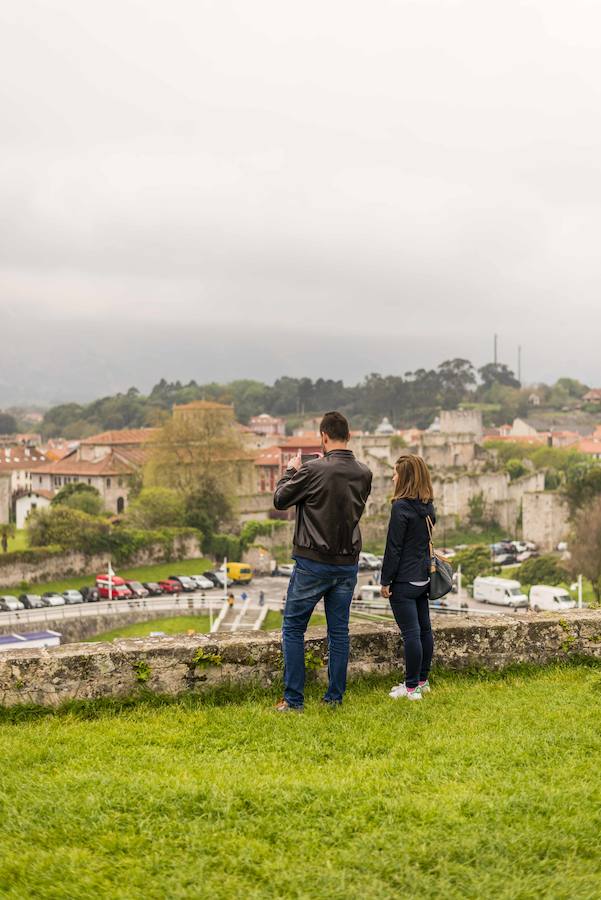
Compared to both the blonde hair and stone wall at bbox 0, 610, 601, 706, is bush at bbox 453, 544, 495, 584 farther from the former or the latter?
the blonde hair

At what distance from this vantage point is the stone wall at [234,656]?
5.36 metres

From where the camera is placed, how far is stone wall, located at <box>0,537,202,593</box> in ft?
133

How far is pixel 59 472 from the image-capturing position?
202 ft

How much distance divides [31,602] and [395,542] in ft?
112

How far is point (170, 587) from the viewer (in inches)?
1607

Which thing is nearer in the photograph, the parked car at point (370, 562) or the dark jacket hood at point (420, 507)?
the dark jacket hood at point (420, 507)

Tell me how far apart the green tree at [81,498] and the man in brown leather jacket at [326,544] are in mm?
46676

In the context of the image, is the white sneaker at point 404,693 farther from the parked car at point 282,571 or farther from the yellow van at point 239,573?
the parked car at point 282,571

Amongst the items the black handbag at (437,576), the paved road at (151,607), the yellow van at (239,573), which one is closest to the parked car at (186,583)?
the paved road at (151,607)

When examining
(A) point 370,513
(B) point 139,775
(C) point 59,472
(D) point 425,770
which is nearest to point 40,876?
(B) point 139,775

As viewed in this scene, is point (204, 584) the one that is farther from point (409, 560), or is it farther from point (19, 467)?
point (409, 560)

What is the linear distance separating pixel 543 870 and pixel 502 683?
2856 millimetres

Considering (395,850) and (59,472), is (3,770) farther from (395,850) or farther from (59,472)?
(59,472)

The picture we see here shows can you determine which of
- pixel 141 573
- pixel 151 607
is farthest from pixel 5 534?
pixel 151 607
